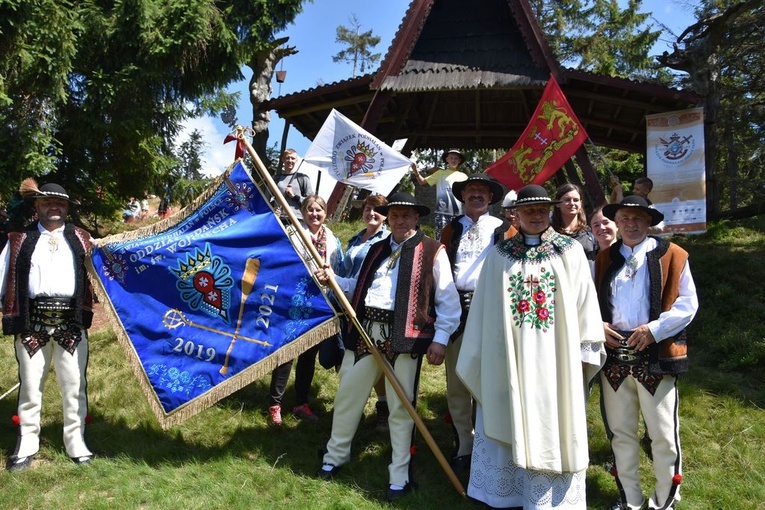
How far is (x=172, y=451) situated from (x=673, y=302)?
3787 mm

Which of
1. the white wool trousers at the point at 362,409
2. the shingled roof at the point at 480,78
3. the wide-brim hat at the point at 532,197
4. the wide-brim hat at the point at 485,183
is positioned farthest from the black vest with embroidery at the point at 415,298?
Result: the shingled roof at the point at 480,78

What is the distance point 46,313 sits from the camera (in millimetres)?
4316

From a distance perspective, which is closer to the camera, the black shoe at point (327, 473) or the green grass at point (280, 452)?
the green grass at point (280, 452)

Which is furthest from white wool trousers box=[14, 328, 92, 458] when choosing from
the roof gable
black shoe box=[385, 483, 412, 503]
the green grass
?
Answer: the roof gable

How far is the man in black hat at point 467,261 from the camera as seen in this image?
14.0 ft

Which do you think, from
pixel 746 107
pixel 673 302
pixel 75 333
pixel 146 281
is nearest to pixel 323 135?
pixel 146 281

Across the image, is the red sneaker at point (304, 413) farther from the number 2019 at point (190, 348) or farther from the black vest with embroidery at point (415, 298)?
the black vest with embroidery at point (415, 298)

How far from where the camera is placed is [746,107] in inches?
526

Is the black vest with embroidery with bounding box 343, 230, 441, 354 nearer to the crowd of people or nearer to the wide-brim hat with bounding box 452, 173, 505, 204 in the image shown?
the crowd of people

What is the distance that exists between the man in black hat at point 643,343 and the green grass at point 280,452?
48 centimetres

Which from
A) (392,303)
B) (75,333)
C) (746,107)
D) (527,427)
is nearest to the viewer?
(527,427)

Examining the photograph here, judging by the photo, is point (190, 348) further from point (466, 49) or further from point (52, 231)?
point (466, 49)

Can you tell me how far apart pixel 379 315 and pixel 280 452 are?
1.46 meters

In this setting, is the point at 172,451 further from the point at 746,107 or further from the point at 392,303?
the point at 746,107
